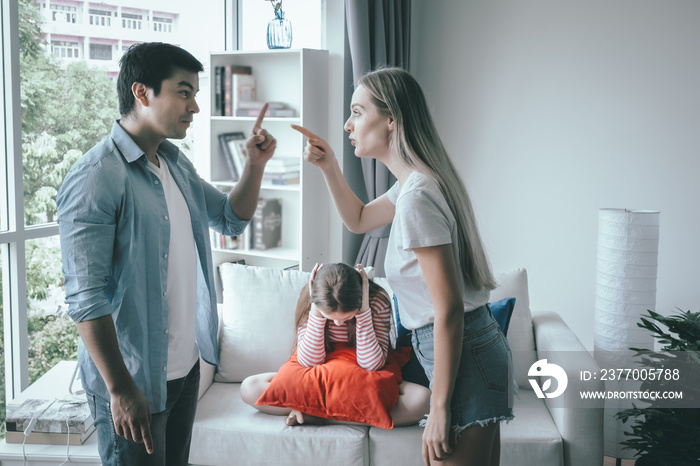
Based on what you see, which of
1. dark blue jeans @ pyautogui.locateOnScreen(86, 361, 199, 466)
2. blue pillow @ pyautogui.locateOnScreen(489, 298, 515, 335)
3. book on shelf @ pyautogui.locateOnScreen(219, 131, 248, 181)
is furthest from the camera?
book on shelf @ pyautogui.locateOnScreen(219, 131, 248, 181)

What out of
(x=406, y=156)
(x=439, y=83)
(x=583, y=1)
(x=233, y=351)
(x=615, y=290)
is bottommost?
(x=233, y=351)

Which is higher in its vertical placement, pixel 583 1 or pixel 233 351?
pixel 583 1

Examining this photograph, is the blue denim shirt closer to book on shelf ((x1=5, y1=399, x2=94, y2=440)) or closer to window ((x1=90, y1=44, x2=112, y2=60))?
book on shelf ((x1=5, y1=399, x2=94, y2=440))

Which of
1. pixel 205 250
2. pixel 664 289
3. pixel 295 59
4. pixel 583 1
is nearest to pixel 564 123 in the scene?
pixel 583 1

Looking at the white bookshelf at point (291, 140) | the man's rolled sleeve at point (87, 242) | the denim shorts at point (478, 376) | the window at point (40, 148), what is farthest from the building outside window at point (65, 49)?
the denim shorts at point (478, 376)

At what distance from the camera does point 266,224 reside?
3.72 metres

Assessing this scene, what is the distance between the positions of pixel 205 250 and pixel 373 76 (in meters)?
Result: 0.58

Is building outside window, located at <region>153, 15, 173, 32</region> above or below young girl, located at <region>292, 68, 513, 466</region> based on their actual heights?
above

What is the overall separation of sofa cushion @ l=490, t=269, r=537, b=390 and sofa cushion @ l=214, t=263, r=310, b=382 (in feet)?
2.70

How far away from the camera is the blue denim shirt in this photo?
1.24m

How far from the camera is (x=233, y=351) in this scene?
256 cm

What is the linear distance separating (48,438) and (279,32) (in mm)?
2358

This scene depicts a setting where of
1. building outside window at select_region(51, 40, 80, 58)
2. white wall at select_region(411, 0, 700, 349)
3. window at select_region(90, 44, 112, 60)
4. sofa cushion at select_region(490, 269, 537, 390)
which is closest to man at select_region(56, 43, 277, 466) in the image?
sofa cushion at select_region(490, 269, 537, 390)

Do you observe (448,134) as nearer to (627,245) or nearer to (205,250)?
(627,245)
